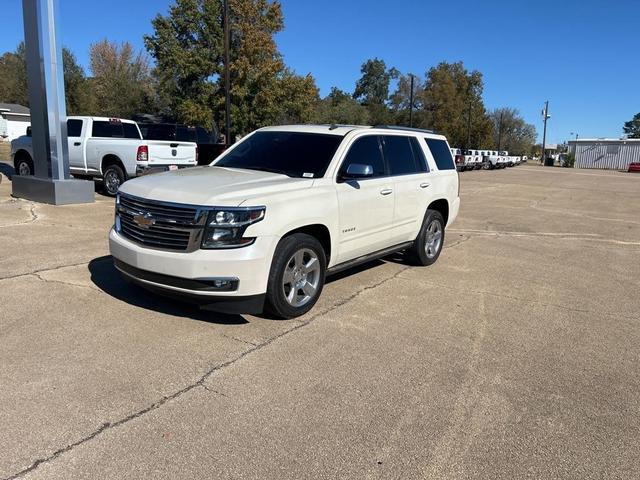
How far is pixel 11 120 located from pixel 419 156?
6789 cm

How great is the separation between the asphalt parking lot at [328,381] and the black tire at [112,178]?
250 inches

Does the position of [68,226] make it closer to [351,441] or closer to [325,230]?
[325,230]

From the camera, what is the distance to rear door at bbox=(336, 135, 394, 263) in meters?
5.52

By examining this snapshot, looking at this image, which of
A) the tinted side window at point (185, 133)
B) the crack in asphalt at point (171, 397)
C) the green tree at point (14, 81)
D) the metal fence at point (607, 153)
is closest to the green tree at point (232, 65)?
the tinted side window at point (185, 133)

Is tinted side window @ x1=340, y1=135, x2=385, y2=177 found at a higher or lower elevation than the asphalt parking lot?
higher

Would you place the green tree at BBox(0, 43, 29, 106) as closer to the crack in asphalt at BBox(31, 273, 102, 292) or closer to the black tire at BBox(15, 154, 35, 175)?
the black tire at BBox(15, 154, 35, 175)

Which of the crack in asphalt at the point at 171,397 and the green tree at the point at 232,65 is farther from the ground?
the green tree at the point at 232,65

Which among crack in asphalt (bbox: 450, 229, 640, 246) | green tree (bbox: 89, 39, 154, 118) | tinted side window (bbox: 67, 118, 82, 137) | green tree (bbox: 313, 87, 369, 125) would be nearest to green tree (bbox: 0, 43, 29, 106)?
green tree (bbox: 89, 39, 154, 118)

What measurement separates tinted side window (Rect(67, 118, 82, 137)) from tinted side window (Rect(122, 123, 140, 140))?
1.09m

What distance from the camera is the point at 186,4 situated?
3584 cm

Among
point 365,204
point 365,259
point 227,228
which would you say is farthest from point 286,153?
point 227,228

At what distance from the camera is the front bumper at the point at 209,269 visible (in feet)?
14.2

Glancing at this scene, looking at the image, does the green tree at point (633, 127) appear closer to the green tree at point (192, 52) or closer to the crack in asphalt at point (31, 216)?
the green tree at point (192, 52)

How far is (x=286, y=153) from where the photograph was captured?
→ 589 centimetres
